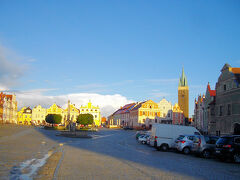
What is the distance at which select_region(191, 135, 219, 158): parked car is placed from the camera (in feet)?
73.2

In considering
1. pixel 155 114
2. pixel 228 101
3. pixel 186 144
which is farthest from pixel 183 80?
pixel 186 144

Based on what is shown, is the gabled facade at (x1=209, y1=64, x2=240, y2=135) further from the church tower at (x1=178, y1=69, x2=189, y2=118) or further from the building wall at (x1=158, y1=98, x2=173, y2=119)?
the church tower at (x1=178, y1=69, x2=189, y2=118)

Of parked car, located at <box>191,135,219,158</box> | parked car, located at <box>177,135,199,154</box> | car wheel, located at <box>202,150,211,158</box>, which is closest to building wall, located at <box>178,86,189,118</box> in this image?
parked car, located at <box>177,135,199,154</box>

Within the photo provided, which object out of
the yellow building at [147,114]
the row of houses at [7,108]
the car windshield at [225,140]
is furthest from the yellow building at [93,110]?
the car windshield at [225,140]

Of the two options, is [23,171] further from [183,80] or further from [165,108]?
[183,80]

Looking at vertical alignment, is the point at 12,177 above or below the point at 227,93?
below

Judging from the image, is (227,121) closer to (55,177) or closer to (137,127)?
(55,177)

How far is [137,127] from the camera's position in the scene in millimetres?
108812

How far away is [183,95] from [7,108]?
94621 mm

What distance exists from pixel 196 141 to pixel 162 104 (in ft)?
306

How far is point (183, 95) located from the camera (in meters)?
166

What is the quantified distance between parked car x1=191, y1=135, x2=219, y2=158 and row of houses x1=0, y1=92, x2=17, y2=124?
9758 cm

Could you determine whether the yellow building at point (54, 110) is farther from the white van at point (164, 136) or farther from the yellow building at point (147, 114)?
the white van at point (164, 136)

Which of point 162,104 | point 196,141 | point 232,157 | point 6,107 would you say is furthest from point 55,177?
point 6,107
